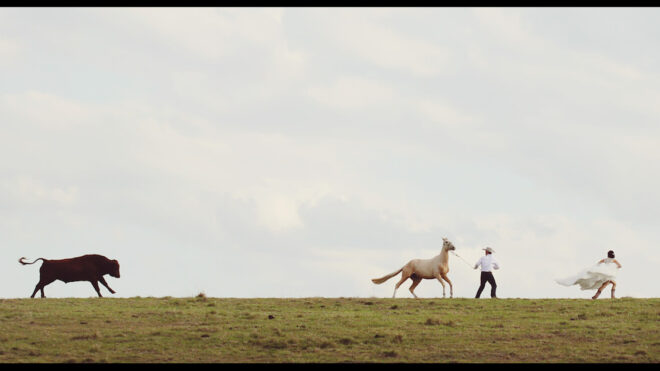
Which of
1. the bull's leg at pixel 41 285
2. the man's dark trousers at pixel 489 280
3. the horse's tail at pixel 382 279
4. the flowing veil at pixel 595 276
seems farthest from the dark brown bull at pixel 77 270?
the flowing veil at pixel 595 276

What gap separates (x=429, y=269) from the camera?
3344 cm

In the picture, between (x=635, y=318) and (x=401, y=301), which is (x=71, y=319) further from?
(x=635, y=318)

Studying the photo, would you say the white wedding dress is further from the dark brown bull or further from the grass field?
A: the dark brown bull

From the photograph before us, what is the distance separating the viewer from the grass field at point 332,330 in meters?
22.5

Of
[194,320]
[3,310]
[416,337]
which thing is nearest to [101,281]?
[3,310]

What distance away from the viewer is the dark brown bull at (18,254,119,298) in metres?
33.0

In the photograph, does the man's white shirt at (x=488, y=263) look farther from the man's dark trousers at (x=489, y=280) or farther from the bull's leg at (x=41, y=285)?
the bull's leg at (x=41, y=285)

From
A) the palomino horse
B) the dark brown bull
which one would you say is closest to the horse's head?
the palomino horse

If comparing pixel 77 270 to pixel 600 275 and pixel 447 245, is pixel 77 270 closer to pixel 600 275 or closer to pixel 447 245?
pixel 447 245

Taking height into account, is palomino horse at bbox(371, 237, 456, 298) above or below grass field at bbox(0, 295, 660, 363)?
above

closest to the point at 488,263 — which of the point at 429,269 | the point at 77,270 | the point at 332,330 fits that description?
the point at 429,269

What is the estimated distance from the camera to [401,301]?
30.6m

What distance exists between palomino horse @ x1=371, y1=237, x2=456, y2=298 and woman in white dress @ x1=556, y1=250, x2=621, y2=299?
4.48m

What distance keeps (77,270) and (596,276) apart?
18.0 m
